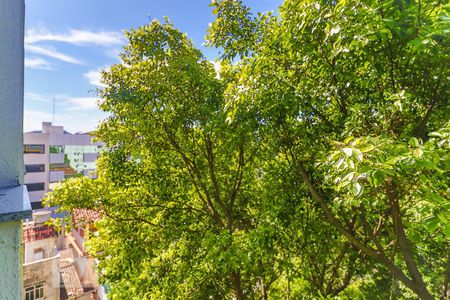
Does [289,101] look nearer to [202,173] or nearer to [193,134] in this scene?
[193,134]

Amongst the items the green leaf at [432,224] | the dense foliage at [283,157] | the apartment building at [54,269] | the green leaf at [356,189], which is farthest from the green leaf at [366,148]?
the apartment building at [54,269]

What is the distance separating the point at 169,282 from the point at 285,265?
274 centimetres

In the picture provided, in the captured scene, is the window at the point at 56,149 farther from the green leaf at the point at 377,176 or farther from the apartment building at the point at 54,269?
the green leaf at the point at 377,176

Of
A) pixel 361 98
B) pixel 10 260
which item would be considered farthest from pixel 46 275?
pixel 361 98

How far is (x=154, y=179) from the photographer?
5.91 meters

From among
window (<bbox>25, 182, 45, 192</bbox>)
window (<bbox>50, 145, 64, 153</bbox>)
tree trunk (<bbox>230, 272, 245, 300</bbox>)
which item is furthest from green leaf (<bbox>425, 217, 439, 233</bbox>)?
window (<bbox>50, 145, 64, 153</bbox>)

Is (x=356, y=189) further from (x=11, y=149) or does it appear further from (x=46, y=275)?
(x=46, y=275)

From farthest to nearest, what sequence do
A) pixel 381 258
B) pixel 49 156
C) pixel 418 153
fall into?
1. pixel 49 156
2. pixel 381 258
3. pixel 418 153

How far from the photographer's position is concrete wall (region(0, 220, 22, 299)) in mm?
1156

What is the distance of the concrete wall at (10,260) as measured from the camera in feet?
3.79

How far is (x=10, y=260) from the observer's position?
1.17 metres

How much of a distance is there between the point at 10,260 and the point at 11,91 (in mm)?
1043

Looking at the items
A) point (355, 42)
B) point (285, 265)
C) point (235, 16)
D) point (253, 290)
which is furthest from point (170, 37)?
point (253, 290)

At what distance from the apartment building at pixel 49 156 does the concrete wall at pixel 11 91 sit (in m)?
28.7
